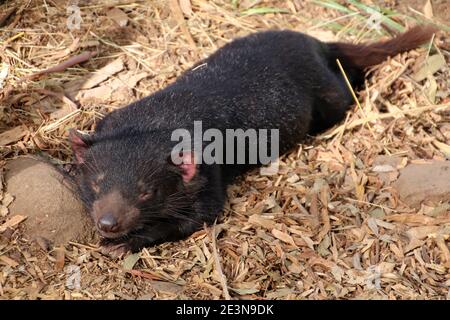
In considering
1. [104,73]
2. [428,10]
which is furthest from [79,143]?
[428,10]

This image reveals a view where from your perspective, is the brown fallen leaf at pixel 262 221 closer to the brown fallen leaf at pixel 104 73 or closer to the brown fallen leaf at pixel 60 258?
the brown fallen leaf at pixel 60 258

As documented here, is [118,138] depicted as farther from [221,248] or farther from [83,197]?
[221,248]

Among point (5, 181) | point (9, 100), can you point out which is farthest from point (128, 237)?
point (9, 100)

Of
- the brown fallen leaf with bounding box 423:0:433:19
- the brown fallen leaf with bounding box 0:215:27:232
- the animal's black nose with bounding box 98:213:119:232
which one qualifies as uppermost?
the brown fallen leaf with bounding box 423:0:433:19

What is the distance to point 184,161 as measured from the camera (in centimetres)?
490

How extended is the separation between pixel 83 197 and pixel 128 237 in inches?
16.7

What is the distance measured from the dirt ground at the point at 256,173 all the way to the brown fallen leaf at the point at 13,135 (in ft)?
0.05

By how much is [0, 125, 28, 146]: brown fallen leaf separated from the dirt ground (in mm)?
15

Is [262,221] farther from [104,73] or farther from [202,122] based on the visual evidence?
[104,73]

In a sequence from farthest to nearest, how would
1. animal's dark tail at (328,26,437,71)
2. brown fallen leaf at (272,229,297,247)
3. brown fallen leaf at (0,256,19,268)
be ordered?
animal's dark tail at (328,26,437,71) → brown fallen leaf at (272,229,297,247) → brown fallen leaf at (0,256,19,268)

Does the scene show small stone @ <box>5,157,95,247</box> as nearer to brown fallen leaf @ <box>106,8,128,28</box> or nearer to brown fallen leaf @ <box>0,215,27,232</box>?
brown fallen leaf @ <box>0,215,27,232</box>

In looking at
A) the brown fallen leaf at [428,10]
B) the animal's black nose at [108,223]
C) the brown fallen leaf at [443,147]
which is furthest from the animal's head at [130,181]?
the brown fallen leaf at [428,10]

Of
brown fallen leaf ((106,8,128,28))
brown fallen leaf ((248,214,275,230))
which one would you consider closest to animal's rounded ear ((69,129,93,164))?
brown fallen leaf ((248,214,275,230))

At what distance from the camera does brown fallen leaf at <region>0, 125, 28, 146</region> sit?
5512 millimetres
